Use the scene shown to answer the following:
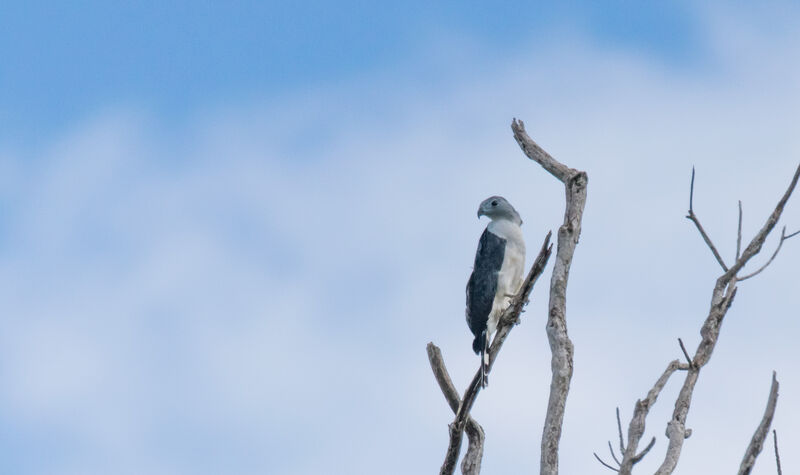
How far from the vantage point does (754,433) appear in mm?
5762

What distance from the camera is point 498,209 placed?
11039mm

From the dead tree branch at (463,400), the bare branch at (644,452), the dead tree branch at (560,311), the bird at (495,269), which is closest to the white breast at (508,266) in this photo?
the bird at (495,269)

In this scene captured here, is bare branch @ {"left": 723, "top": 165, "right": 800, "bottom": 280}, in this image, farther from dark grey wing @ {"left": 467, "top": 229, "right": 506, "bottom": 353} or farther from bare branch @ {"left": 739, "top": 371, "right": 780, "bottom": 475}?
dark grey wing @ {"left": 467, "top": 229, "right": 506, "bottom": 353}

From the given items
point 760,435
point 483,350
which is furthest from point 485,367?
point 760,435

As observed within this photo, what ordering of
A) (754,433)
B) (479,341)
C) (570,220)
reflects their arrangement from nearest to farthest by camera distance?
1. (754,433)
2. (570,220)
3. (479,341)

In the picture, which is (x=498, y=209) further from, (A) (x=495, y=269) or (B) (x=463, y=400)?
(B) (x=463, y=400)

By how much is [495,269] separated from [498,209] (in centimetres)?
82

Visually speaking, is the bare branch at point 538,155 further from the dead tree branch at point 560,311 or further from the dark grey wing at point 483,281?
the dark grey wing at point 483,281

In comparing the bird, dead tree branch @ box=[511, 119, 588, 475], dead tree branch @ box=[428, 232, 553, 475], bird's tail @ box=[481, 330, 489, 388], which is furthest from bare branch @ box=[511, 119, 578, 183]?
the bird

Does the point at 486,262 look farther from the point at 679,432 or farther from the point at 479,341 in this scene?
the point at 679,432

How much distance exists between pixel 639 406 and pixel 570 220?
1552 millimetres

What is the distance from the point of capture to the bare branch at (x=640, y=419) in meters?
6.29

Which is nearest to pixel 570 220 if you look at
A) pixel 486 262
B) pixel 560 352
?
pixel 560 352

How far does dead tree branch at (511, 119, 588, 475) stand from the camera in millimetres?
6746
